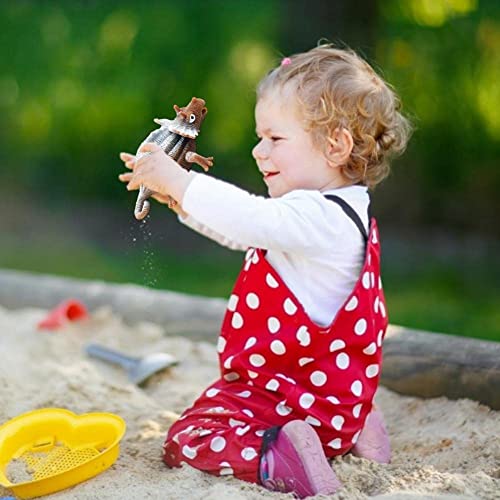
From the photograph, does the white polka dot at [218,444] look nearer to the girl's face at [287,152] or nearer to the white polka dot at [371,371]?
the white polka dot at [371,371]

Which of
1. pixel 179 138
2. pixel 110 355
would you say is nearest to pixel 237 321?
pixel 179 138

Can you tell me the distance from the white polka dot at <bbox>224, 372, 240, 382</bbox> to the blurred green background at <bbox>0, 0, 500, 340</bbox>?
2026 millimetres

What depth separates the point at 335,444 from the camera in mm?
1685

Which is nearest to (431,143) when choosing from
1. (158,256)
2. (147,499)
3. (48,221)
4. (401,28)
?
(401,28)

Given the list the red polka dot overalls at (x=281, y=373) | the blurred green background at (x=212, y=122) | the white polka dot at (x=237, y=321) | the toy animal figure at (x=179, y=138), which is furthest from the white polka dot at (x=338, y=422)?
the blurred green background at (x=212, y=122)

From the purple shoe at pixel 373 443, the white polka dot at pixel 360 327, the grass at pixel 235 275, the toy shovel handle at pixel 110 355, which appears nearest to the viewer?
the white polka dot at pixel 360 327

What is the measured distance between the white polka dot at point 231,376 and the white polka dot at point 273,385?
8cm

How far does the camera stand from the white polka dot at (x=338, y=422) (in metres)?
1.66

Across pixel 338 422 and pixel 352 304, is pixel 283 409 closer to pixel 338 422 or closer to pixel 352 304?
pixel 338 422

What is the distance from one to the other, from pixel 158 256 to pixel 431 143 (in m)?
1.58

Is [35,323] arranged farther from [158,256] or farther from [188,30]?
[188,30]

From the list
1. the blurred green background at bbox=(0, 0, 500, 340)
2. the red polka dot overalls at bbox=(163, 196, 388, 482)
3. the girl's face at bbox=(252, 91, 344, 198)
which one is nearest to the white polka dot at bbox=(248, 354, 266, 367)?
the red polka dot overalls at bbox=(163, 196, 388, 482)

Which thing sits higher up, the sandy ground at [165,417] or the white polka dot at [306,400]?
the white polka dot at [306,400]

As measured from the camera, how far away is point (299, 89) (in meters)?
1.68
